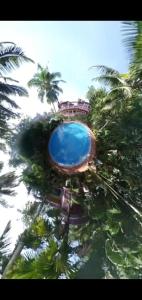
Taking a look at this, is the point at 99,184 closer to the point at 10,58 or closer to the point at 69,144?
the point at 69,144

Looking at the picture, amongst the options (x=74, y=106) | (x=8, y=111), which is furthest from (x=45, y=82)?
(x=8, y=111)

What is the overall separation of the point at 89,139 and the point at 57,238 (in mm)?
3891

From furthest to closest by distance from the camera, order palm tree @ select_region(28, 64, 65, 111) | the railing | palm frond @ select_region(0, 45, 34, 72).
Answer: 1. palm tree @ select_region(28, 64, 65, 111)
2. the railing
3. palm frond @ select_region(0, 45, 34, 72)

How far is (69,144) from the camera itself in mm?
14078

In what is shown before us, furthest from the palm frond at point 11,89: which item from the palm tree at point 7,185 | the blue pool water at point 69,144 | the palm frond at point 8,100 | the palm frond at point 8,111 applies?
the palm tree at point 7,185

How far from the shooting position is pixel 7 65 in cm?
1227

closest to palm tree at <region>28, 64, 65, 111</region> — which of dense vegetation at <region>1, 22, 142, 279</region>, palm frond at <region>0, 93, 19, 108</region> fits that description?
dense vegetation at <region>1, 22, 142, 279</region>

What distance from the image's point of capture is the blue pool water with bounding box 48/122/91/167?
13.9 meters

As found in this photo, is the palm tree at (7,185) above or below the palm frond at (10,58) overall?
below

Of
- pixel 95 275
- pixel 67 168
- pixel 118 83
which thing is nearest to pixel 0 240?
pixel 95 275

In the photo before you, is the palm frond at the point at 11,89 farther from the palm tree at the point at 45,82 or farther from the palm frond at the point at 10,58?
the palm tree at the point at 45,82

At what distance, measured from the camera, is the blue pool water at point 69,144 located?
13.9 m

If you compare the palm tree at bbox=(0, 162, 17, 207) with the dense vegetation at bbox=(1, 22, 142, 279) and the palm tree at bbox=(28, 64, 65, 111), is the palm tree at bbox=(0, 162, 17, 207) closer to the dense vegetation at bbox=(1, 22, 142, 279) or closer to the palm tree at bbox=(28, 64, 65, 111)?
the dense vegetation at bbox=(1, 22, 142, 279)
